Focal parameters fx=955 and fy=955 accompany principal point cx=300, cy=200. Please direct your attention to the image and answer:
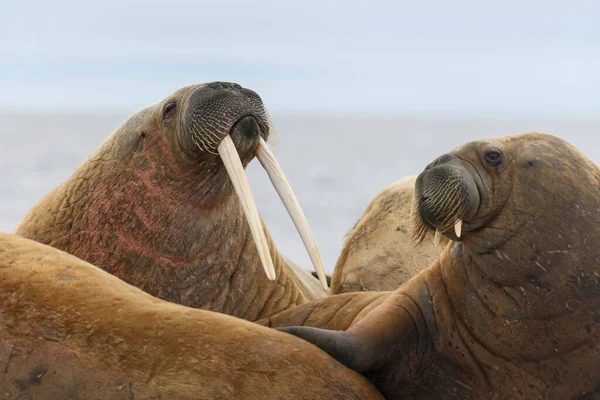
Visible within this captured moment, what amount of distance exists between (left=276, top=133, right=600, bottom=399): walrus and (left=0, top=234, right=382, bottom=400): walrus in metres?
0.53

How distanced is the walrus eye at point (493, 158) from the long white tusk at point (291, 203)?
832mm

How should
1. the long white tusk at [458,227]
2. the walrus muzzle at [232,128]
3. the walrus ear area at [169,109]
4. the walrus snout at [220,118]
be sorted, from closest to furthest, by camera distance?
the long white tusk at [458,227] < the walrus muzzle at [232,128] < the walrus snout at [220,118] < the walrus ear area at [169,109]

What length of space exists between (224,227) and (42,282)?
76.7 inches

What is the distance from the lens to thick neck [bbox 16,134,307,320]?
488cm

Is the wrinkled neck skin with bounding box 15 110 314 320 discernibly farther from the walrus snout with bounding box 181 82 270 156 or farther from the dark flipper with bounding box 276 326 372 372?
the dark flipper with bounding box 276 326 372 372

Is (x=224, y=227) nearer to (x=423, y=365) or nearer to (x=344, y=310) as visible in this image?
(x=344, y=310)

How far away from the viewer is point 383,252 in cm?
602

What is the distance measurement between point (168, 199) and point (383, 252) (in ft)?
5.46

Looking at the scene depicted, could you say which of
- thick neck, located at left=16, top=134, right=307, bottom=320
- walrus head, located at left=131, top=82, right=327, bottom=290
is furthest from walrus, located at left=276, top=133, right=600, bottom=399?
thick neck, located at left=16, top=134, right=307, bottom=320

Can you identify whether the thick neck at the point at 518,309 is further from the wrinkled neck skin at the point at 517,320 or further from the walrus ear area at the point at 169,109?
the walrus ear area at the point at 169,109

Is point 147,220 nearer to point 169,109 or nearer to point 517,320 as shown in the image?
point 169,109

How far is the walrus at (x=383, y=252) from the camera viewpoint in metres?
5.88

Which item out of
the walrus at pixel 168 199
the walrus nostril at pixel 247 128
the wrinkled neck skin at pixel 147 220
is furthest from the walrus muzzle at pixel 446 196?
the wrinkled neck skin at pixel 147 220

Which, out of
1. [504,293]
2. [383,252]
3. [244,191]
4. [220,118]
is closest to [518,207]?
[504,293]
